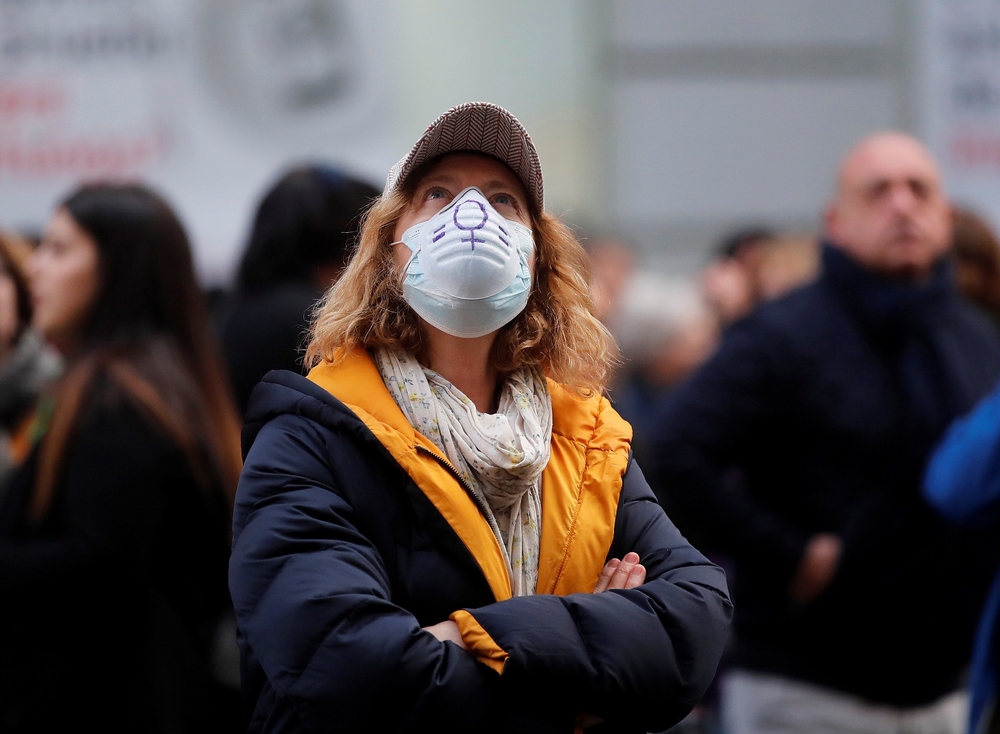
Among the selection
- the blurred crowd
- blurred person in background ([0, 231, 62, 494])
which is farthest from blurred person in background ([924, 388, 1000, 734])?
blurred person in background ([0, 231, 62, 494])

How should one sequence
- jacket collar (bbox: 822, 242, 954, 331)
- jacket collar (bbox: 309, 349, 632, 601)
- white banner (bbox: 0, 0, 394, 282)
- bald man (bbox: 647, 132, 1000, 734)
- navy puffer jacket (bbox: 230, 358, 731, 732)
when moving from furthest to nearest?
white banner (bbox: 0, 0, 394, 282) → jacket collar (bbox: 822, 242, 954, 331) → bald man (bbox: 647, 132, 1000, 734) → jacket collar (bbox: 309, 349, 632, 601) → navy puffer jacket (bbox: 230, 358, 731, 732)

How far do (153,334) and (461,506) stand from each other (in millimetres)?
1807

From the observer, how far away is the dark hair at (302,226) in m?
3.75

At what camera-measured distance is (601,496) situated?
2078 mm

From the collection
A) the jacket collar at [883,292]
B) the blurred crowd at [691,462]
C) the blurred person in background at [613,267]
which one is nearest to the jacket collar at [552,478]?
the blurred crowd at [691,462]

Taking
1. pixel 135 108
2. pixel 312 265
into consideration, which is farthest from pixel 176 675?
pixel 135 108

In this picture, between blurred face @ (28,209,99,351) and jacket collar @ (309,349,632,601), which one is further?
blurred face @ (28,209,99,351)

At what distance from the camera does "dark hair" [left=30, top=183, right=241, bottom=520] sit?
11.1 feet

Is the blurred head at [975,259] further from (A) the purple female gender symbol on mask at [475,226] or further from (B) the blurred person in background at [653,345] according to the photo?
(A) the purple female gender symbol on mask at [475,226]

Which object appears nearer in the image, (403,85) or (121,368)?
(121,368)

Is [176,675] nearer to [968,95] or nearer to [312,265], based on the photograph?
[312,265]

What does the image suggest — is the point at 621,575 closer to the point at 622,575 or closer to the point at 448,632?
the point at 622,575

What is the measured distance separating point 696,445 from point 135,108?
397 centimetres

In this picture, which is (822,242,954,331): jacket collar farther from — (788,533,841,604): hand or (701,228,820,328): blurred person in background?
(701,228,820,328): blurred person in background
